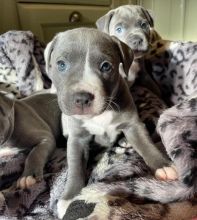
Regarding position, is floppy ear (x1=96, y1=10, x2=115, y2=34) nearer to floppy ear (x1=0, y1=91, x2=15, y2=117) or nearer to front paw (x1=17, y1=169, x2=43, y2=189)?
floppy ear (x1=0, y1=91, x2=15, y2=117)

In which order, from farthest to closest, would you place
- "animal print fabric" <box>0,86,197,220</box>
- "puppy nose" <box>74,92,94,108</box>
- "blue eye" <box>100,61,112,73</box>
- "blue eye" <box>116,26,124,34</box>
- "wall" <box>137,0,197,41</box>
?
"wall" <box>137,0,197,41</box>, "blue eye" <box>116,26,124,34</box>, "blue eye" <box>100,61,112,73</box>, "puppy nose" <box>74,92,94,108</box>, "animal print fabric" <box>0,86,197,220</box>

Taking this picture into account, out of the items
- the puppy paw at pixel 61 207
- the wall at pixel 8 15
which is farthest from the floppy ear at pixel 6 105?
the wall at pixel 8 15

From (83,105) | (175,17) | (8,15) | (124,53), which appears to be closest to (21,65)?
(8,15)

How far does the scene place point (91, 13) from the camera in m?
3.37

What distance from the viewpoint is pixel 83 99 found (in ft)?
4.05

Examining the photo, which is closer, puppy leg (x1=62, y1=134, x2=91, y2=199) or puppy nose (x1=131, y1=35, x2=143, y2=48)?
puppy leg (x1=62, y1=134, x2=91, y2=199)

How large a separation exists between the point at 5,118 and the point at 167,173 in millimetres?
726

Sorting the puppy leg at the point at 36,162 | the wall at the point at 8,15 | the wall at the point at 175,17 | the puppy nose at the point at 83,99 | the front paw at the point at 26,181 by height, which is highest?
the puppy nose at the point at 83,99

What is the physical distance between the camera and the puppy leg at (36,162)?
4.60ft

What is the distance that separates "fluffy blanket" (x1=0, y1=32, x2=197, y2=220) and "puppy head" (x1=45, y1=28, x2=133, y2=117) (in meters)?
0.24

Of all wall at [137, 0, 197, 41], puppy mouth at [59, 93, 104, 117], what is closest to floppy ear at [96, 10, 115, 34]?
puppy mouth at [59, 93, 104, 117]

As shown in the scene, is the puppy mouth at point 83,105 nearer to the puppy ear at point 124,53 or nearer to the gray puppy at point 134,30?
the puppy ear at point 124,53

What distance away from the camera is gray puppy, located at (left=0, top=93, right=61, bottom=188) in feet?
4.96

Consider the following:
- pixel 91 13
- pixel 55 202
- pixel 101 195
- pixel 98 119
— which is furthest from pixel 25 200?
pixel 91 13
